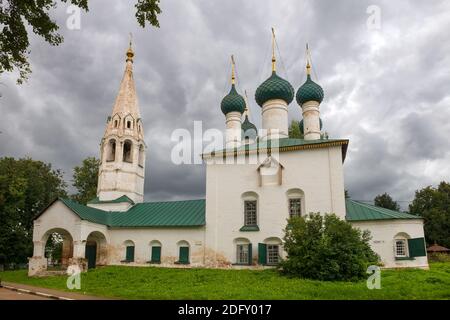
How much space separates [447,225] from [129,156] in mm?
33328

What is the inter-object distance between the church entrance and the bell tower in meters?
3.44

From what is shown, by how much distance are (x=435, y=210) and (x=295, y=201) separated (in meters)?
27.0

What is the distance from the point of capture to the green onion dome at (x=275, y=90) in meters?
22.1

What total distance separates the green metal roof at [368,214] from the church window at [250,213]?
15.5 feet

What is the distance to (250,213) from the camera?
62.4ft

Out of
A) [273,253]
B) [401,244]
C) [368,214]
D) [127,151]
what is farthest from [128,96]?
[401,244]

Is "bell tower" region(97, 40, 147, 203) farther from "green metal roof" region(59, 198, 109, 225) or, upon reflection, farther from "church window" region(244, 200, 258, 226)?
"church window" region(244, 200, 258, 226)

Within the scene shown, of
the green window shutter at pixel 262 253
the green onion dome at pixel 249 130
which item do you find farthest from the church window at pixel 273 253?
the green onion dome at pixel 249 130

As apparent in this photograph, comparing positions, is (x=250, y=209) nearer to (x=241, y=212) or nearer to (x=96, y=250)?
(x=241, y=212)

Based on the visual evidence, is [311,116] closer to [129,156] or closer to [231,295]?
[129,156]

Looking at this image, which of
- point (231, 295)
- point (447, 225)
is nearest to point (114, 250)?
point (231, 295)

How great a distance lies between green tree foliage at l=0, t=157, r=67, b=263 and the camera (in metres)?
26.2

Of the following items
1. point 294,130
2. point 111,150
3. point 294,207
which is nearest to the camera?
point 294,207

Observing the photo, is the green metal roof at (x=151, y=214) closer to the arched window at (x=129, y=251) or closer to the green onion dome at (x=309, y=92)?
the arched window at (x=129, y=251)
